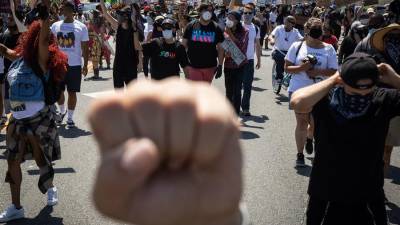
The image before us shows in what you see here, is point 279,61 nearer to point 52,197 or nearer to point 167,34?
point 167,34

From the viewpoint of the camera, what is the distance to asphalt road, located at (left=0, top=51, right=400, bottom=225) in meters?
4.54

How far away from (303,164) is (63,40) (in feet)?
13.4

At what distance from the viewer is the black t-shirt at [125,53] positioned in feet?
25.5

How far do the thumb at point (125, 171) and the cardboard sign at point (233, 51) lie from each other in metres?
7.12

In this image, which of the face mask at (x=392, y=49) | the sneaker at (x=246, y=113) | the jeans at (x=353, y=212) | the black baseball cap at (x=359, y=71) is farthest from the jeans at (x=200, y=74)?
the black baseball cap at (x=359, y=71)

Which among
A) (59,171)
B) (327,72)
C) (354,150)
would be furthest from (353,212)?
(59,171)

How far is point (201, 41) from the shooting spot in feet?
24.6

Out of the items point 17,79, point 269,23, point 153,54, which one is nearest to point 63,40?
point 153,54

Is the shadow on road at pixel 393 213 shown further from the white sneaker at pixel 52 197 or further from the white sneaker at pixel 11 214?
the white sneaker at pixel 11 214

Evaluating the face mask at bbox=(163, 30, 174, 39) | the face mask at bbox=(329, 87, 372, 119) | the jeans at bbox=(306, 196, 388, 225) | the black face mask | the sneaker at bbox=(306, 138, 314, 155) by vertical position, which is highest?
the black face mask

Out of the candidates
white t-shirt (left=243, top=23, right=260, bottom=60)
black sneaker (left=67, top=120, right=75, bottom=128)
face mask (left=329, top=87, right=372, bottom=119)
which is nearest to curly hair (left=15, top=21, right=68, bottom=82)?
face mask (left=329, top=87, right=372, bottom=119)

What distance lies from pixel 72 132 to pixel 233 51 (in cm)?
280

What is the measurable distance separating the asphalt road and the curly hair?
1.04 m

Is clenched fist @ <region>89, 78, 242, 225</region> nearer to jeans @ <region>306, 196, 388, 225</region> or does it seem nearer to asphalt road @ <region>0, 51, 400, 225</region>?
asphalt road @ <region>0, 51, 400, 225</region>
